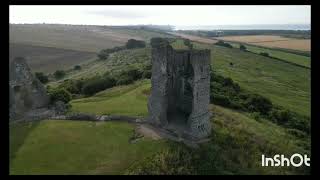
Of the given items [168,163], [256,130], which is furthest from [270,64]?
[168,163]

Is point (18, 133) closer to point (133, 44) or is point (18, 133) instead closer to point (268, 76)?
point (268, 76)

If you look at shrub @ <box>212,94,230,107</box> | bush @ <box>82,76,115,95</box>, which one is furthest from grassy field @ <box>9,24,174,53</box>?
shrub @ <box>212,94,230,107</box>

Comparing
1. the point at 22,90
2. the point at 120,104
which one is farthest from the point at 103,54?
the point at 22,90

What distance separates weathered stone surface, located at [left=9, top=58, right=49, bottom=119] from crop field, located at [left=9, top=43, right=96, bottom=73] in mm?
33757

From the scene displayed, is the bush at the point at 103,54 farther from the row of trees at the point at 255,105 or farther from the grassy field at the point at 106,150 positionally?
the grassy field at the point at 106,150

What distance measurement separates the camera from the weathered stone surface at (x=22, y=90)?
29.2 meters

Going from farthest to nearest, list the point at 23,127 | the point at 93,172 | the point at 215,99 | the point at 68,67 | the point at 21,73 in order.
Answer: the point at 68,67 < the point at 215,99 < the point at 21,73 < the point at 23,127 < the point at 93,172

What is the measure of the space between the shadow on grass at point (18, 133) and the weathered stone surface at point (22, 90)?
189cm

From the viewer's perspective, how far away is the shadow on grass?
24.5 m

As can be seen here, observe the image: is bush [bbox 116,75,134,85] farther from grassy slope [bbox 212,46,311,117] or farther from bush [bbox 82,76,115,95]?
grassy slope [bbox 212,46,311,117]

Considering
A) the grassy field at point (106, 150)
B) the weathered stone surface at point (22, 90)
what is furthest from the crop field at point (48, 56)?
the grassy field at point (106, 150)

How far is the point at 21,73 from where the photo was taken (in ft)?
99.6

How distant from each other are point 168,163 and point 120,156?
2.62 metres
